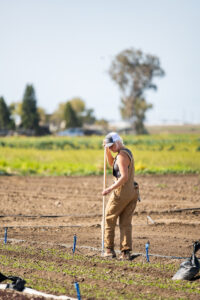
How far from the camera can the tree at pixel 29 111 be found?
67875mm

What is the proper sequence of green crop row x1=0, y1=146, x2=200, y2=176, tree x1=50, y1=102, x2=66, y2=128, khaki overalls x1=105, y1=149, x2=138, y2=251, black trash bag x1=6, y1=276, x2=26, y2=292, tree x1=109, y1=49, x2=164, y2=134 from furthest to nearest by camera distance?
tree x1=50, y1=102, x2=66, y2=128 < tree x1=109, y1=49, x2=164, y2=134 < green crop row x1=0, y1=146, x2=200, y2=176 < khaki overalls x1=105, y1=149, x2=138, y2=251 < black trash bag x1=6, y1=276, x2=26, y2=292

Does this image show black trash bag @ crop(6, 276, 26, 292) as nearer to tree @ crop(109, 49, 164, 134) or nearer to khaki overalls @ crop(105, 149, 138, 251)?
khaki overalls @ crop(105, 149, 138, 251)

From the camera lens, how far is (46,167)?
67.6ft

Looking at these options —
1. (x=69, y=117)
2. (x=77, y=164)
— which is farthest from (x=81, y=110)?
(x=77, y=164)

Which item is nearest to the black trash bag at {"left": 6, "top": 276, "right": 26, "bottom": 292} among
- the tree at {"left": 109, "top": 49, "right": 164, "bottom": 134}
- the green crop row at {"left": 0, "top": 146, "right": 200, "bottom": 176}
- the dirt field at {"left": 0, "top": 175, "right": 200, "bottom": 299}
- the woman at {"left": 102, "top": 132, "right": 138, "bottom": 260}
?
the dirt field at {"left": 0, "top": 175, "right": 200, "bottom": 299}

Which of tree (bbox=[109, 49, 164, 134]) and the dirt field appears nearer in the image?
the dirt field

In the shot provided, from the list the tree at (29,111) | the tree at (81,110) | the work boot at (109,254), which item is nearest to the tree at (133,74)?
the tree at (29,111)

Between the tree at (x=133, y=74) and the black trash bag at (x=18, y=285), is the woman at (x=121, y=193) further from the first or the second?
the tree at (x=133, y=74)

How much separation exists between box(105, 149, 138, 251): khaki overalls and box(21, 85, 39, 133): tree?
61478mm

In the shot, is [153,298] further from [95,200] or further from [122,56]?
[122,56]

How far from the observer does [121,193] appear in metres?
6.67

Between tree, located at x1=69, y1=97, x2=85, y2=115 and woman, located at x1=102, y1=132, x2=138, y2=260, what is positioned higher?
tree, located at x1=69, y1=97, x2=85, y2=115

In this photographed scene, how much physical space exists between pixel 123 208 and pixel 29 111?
63714 mm

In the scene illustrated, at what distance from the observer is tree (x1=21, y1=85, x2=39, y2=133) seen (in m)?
67.9
